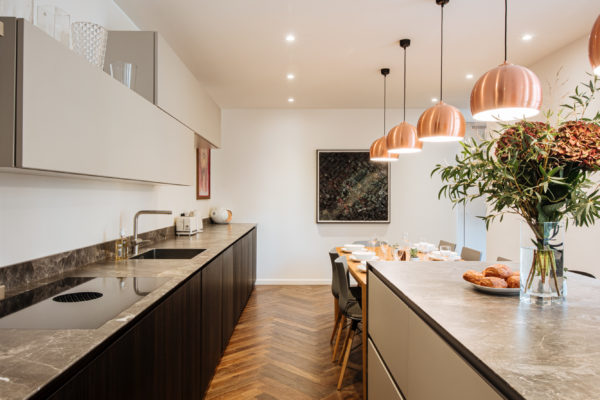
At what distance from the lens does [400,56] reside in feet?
10.8

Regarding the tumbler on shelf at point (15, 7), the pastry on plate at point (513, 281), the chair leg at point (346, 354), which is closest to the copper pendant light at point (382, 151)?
the chair leg at point (346, 354)

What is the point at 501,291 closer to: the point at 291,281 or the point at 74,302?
the point at 74,302

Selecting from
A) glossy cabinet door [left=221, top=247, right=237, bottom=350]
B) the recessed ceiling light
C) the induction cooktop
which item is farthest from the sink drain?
the recessed ceiling light

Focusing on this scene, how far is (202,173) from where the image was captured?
473 centimetres

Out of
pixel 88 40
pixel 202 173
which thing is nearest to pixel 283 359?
pixel 88 40

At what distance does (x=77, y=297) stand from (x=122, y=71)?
1.24m

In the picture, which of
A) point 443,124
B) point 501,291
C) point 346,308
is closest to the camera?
point 501,291

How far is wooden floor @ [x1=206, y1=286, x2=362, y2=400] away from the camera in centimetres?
235

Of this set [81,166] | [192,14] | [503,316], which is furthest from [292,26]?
[503,316]

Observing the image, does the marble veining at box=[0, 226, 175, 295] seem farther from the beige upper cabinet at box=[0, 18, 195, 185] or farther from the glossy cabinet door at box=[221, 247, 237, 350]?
the glossy cabinet door at box=[221, 247, 237, 350]

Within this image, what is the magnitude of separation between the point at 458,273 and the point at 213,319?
5.51 ft

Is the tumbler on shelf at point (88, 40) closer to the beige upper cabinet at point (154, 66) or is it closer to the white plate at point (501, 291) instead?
the beige upper cabinet at point (154, 66)

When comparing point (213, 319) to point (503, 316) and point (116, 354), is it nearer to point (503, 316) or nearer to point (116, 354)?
point (116, 354)

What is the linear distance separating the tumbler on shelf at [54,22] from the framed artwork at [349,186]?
3891mm
